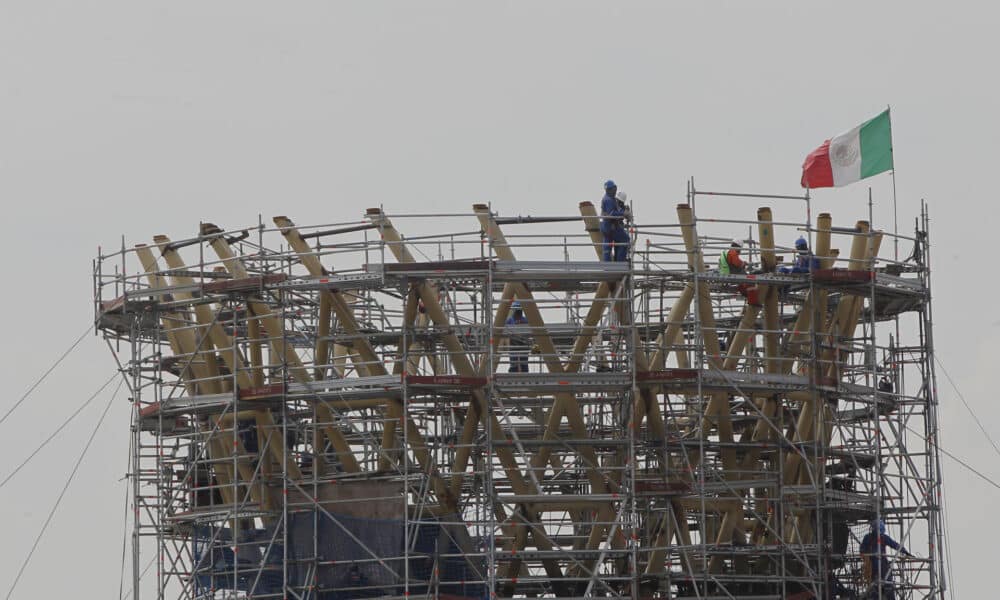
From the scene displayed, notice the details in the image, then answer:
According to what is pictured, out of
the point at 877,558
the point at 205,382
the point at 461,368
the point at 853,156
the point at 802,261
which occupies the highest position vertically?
the point at 853,156

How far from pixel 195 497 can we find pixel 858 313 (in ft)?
63.3

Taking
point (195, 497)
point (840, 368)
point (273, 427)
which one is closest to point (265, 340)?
point (273, 427)

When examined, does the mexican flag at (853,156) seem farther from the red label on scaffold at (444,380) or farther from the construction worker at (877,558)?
the red label on scaffold at (444,380)

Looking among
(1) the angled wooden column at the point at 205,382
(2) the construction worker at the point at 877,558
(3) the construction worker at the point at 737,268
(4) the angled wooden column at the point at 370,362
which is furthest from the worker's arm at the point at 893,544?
(1) the angled wooden column at the point at 205,382

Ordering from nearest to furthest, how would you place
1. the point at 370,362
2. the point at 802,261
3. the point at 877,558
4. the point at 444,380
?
the point at 444,380 → the point at 370,362 → the point at 877,558 → the point at 802,261

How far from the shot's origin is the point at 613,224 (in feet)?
190

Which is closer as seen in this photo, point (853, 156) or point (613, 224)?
point (613, 224)

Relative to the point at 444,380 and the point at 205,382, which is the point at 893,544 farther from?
the point at 205,382

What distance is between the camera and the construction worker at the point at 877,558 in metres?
59.1

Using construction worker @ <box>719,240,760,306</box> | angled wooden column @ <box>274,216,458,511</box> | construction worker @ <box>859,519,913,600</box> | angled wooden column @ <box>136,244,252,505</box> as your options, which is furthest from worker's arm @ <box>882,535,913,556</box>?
angled wooden column @ <box>136,244,252,505</box>

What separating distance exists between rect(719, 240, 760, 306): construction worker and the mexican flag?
3449mm

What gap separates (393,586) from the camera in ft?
185

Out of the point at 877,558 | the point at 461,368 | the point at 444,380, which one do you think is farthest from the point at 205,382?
the point at 877,558

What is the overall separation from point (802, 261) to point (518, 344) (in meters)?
10.3
